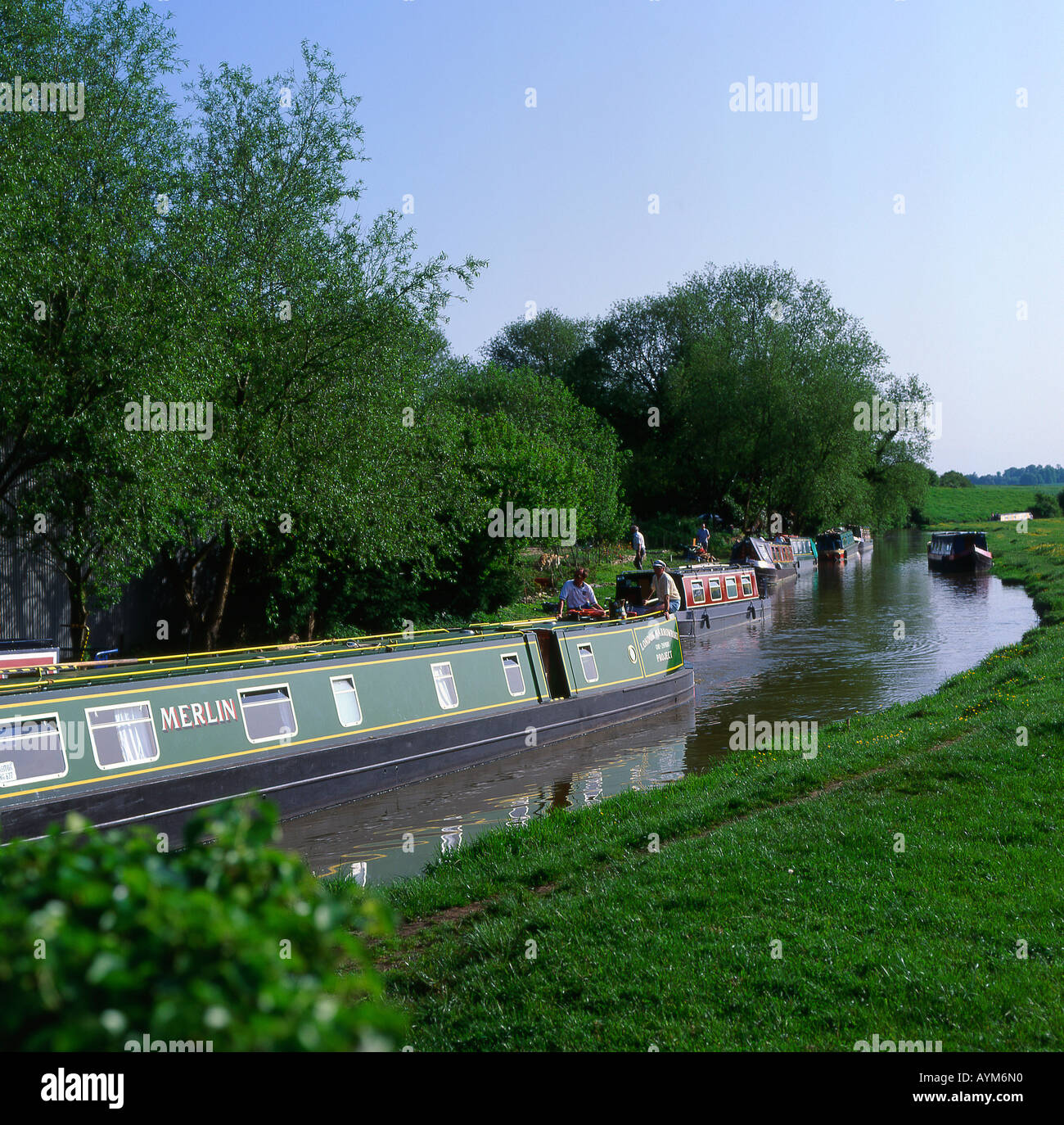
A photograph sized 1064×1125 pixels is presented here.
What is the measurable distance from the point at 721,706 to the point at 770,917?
12.0 meters

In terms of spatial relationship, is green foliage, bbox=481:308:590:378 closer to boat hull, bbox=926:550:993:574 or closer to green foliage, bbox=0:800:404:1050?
boat hull, bbox=926:550:993:574

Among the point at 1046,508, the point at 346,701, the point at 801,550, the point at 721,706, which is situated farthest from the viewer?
the point at 1046,508

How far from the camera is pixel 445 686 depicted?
42.0 ft

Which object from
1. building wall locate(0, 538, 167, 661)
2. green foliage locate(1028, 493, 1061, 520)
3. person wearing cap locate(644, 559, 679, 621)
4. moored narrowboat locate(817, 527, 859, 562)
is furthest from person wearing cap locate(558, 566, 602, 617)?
green foliage locate(1028, 493, 1061, 520)

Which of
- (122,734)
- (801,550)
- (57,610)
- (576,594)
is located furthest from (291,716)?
(801,550)

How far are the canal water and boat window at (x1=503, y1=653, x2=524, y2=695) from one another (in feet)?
3.09

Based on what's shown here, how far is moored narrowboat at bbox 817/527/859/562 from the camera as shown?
48.8 m

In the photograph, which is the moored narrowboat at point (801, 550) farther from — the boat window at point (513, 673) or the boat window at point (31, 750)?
the boat window at point (31, 750)

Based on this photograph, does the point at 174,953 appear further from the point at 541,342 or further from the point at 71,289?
the point at 541,342

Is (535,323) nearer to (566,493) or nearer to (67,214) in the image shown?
(566,493)

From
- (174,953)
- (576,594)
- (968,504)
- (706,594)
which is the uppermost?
(968,504)

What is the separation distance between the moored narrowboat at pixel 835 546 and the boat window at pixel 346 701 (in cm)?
4102
